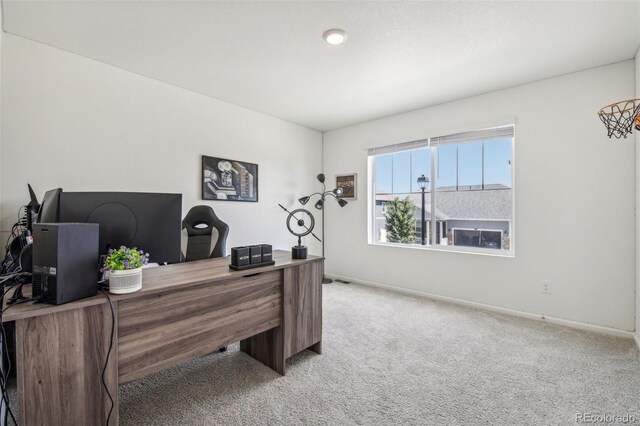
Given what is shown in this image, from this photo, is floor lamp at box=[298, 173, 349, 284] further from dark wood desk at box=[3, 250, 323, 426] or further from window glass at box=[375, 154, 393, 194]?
dark wood desk at box=[3, 250, 323, 426]

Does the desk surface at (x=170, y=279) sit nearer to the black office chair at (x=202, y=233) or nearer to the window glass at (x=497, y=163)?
the black office chair at (x=202, y=233)

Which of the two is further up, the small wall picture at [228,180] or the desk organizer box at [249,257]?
the small wall picture at [228,180]

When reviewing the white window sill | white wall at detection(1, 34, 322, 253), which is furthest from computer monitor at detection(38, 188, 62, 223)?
the white window sill

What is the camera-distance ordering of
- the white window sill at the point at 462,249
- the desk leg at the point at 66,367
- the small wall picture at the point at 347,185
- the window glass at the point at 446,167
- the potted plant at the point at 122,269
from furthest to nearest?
1. the small wall picture at the point at 347,185
2. the window glass at the point at 446,167
3. the white window sill at the point at 462,249
4. the potted plant at the point at 122,269
5. the desk leg at the point at 66,367

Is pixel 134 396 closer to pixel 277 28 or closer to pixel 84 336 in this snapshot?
pixel 84 336

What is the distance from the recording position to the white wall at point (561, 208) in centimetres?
258

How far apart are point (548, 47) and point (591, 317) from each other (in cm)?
248

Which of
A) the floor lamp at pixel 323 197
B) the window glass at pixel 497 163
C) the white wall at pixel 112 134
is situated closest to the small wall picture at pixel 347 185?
the floor lamp at pixel 323 197

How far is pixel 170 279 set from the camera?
1.57 meters

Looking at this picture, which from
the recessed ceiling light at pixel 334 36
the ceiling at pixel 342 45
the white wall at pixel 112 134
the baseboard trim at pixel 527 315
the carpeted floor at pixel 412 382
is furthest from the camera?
the baseboard trim at pixel 527 315

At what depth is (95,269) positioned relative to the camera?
1.24 m

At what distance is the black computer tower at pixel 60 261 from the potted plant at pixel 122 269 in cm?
9

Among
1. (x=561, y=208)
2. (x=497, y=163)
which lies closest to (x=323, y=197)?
(x=497, y=163)

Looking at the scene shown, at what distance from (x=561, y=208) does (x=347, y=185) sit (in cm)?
265
